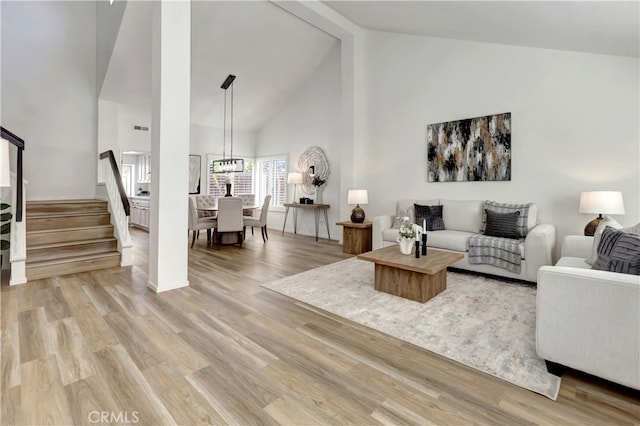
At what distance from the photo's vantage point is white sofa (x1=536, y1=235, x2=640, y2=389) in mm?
1503

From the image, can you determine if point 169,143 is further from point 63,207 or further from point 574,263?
point 574,263

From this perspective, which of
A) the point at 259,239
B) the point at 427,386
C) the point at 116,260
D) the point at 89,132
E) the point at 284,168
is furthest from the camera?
the point at 284,168

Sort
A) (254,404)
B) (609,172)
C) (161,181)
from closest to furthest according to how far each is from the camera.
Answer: (254,404) < (161,181) < (609,172)

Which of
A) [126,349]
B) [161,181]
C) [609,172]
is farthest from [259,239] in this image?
[609,172]

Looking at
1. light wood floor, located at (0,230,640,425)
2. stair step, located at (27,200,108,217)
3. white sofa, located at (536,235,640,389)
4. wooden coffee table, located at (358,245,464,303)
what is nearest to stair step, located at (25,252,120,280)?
light wood floor, located at (0,230,640,425)

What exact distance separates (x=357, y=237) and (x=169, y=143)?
10.6 feet

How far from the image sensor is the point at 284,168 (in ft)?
25.6

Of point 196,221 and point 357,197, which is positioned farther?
point 196,221

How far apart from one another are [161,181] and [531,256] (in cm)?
408

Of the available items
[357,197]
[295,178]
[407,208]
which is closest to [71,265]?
[357,197]

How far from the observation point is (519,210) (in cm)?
393

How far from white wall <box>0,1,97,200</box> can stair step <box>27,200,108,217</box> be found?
118cm

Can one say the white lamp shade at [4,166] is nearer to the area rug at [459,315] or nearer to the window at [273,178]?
the area rug at [459,315]

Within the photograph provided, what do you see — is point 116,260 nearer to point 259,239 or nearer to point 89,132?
point 259,239
